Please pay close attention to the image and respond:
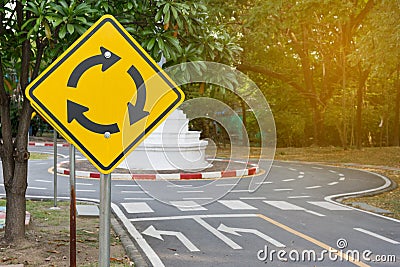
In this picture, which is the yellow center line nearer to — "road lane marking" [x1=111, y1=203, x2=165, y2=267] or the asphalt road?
the asphalt road

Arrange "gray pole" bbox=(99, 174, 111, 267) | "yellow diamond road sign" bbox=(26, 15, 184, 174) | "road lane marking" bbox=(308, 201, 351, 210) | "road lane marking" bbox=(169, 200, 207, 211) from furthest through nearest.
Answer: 1. "road lane marking" bbox=(308, 201, 351, 210)
2. "road lane marking" bbox=(169, 200, 207, 211)
3. "yellow diamond road sign" bbox=(26, 15, 184, 174)
4. "gray pole" bbox=(99, 174, 111, 267)

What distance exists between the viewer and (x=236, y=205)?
11.5m

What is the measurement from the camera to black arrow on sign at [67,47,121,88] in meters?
3.30

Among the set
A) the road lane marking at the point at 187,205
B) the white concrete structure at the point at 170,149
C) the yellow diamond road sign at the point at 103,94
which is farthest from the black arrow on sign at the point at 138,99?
the white concrete structure at the point at 170,149

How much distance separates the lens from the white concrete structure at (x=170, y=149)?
17516mm

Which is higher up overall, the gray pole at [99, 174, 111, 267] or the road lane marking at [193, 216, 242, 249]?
the gray pole at [99, 174, 111, 267]

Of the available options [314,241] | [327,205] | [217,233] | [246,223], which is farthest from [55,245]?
[327,205]

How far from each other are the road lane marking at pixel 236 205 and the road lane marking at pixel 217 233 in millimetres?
Result: 1402

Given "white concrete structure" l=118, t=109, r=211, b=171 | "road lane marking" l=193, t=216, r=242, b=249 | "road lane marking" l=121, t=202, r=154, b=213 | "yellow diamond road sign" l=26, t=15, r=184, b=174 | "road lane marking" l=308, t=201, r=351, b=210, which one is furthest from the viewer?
"white concrete structure" l=118, t=109, r=211, b=171

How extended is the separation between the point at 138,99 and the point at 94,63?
13.0 inches

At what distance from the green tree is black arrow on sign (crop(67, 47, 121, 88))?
2.12m

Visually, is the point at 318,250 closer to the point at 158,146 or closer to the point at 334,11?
the point at 158,146

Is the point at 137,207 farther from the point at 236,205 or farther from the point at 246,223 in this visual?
the point at 246,223

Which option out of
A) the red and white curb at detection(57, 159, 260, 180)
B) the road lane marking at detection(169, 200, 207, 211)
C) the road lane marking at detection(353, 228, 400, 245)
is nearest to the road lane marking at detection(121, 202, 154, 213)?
the road lane marking at detection(169, 200, 207, 211)
